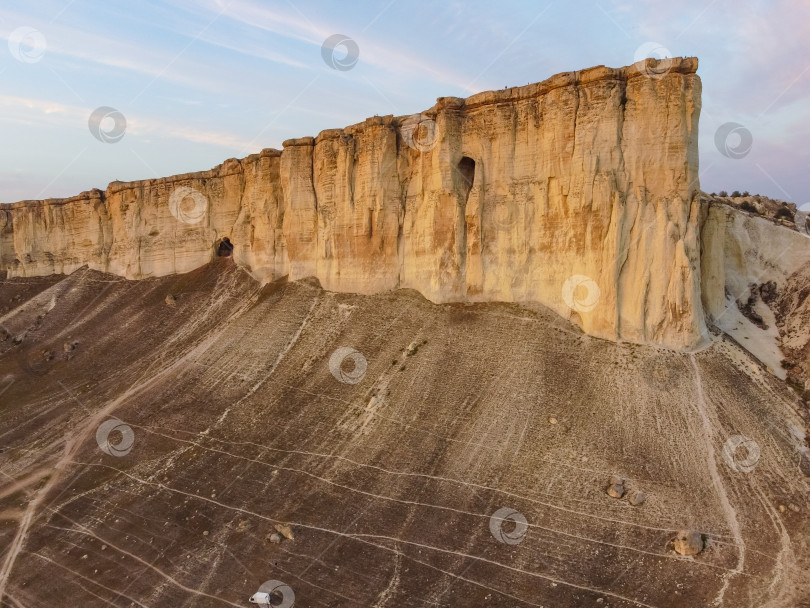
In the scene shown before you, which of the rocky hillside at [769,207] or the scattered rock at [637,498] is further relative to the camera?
the rocky hillside at [769,207]

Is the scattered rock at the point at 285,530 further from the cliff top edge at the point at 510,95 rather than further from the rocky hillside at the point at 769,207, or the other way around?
the rocky hillside at the point at 769,207

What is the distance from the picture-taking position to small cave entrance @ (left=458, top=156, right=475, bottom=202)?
27266 mm

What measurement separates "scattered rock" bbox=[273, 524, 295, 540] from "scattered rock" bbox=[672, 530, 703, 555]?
11.0 metres

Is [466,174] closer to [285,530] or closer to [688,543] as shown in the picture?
[285,530]

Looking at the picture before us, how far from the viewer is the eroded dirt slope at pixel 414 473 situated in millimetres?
15750

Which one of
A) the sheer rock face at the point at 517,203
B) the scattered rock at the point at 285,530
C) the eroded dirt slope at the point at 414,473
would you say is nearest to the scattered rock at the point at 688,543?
the eroded dirt slope at the point at 414,473

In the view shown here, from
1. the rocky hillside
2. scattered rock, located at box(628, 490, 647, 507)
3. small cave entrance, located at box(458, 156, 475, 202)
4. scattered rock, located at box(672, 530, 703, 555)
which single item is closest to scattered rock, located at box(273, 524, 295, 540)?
scattered rock, located at box(628, 490, 647, 507)

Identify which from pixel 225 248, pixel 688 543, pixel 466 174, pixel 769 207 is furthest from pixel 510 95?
pixel 225 248

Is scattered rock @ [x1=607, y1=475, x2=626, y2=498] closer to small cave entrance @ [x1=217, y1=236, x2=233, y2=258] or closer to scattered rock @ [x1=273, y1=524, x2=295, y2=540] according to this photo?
scattered rock @ [x1=273, y1=524, x2=295, y2=540]

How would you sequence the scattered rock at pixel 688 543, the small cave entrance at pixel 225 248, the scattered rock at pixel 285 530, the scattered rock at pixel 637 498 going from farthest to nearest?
1. the small cave entrance at pixel 225 248
2. the scattered rock at pixel 285 530
3. the scattered rock at pixel 637 498
4. the scattered rock at pixel 688 543

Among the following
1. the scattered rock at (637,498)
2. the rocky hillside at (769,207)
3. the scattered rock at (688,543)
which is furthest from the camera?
the rocky hillside at (769,207)

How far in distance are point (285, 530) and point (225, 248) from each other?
1091 inches

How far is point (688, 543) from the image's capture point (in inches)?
604

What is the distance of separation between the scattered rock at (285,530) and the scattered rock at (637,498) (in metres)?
10.2
